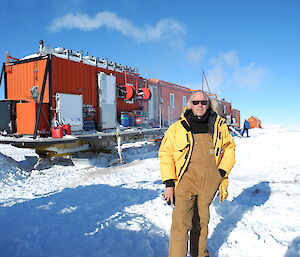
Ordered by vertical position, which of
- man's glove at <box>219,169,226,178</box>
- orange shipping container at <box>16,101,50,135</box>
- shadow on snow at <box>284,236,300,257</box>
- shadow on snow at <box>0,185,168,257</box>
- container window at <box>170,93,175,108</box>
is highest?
container window at <box>170,93,175,108</box>

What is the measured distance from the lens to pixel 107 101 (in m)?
9.52

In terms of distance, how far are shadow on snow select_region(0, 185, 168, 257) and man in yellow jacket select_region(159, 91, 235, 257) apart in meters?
0.68

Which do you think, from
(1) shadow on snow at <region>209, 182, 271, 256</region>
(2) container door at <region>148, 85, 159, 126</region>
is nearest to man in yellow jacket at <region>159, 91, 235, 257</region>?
(1) shadow on snow at <region>209, 182, 271, 256</region>

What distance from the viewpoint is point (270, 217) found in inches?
130

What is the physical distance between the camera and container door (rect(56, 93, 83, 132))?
7805mm

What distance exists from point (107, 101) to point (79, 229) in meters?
6.86

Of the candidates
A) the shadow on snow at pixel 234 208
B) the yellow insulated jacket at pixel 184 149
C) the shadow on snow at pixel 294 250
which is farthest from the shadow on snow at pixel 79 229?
the shadow on snow at pixel 294 250

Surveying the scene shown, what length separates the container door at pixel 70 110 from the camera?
7805 millimetres

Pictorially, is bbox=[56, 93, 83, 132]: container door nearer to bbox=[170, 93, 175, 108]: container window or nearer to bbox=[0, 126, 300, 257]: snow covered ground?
bbox=[0, 126, 300, 257]: snow covered ground

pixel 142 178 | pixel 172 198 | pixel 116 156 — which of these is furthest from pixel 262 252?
pixel 116 156

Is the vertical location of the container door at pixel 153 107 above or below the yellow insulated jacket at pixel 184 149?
above

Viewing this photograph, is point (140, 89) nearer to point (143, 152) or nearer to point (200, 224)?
point (143, 152)

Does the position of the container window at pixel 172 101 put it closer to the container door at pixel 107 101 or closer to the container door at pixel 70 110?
the container door at pixel 107 101

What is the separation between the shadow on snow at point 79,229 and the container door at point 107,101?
515 cm
